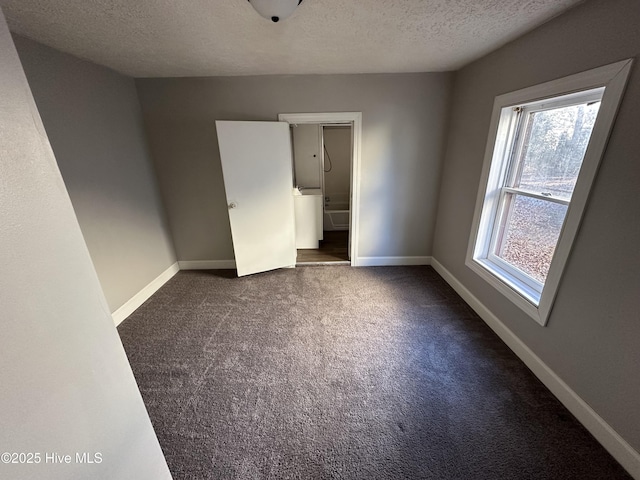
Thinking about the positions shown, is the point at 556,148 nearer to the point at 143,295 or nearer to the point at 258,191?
the point at 258,191

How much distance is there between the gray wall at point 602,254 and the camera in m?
1.18

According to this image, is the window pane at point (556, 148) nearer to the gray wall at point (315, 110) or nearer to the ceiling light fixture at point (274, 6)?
the gray wall at point (315, 110)

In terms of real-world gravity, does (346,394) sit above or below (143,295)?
below

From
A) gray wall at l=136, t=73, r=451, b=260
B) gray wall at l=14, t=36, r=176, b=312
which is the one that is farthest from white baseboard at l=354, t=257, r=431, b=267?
gray wall at l=14, t=36, r=176, b=312

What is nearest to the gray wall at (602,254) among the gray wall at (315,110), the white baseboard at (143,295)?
the gray wall at (315,110)

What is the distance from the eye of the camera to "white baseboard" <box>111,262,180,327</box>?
7.70 ft

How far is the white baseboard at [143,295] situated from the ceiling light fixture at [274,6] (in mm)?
2445

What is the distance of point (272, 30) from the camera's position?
1682mm

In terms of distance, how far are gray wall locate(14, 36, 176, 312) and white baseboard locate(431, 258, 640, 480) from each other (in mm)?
3386

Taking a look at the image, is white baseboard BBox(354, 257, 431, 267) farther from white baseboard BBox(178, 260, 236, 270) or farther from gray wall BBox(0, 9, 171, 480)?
gray wall BBox(0, 9, 171, 480)

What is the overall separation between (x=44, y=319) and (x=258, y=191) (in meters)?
2.40

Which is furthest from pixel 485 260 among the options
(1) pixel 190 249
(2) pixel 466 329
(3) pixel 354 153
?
(1) pixel 190 249

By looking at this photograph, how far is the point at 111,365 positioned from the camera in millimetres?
814

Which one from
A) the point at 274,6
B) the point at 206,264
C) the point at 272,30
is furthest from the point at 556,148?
the point at 206,264
